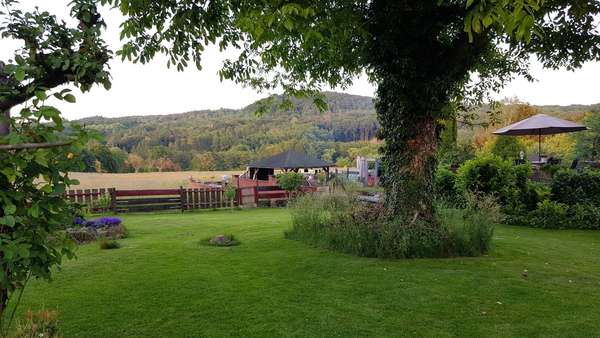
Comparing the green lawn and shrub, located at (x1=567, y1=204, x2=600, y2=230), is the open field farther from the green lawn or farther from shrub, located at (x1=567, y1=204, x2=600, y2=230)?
shrub, located at (x1=567, y1=204, x2=600, y2=230)

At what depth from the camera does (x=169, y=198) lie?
1459cm

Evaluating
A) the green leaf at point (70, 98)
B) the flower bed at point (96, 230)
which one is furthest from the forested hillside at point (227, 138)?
the green leaf at point (70, 98)

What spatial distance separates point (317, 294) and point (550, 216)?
283 inches

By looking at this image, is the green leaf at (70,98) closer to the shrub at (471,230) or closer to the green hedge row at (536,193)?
the shrub at (471,230)

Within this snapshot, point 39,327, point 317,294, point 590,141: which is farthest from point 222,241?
point 590,141

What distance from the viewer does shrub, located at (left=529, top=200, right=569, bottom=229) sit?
8531 mm

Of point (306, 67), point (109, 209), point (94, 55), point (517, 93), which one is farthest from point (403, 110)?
point (517, 93)

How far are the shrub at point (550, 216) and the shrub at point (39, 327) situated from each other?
916cm

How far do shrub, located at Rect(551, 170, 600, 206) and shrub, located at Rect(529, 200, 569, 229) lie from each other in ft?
1.37

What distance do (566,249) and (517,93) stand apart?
33.3m

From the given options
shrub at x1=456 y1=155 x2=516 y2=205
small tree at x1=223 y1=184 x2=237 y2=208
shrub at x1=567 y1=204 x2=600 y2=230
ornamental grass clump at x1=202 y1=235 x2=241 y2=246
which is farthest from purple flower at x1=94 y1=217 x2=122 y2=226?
shrub at x1=567 y1=204 x2=600 y2=230

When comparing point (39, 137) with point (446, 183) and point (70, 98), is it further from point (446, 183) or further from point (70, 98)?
point (446, 183)

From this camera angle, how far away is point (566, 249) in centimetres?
615

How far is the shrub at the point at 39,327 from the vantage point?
8.16ft
